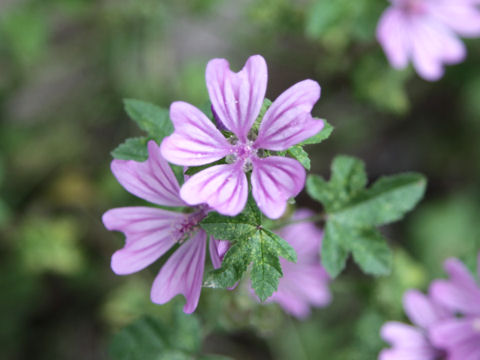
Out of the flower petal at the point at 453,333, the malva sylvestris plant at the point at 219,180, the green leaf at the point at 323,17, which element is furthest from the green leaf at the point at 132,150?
the flower petal at the point at 453,333

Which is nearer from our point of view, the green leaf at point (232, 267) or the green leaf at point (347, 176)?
the green leaf at point (232, 267)

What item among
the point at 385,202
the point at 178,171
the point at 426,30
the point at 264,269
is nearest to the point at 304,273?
the point at 385,202

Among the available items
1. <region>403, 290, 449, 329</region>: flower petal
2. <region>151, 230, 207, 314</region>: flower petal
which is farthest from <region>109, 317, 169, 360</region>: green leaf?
<region>403, 290, 449, 329</region>: flower petal

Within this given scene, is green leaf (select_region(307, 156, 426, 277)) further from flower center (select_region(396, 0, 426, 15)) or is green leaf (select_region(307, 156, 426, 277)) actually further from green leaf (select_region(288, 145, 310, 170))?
flower center (select_region(396, 0, 426, 15))

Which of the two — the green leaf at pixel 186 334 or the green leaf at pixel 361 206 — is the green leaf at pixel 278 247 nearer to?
the green leaf at pixel 361 206

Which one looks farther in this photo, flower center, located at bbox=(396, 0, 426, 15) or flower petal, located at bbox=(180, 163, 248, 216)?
flower center, located at bbox=(396, 0, 426, 15)

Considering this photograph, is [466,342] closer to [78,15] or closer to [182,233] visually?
[182,233]

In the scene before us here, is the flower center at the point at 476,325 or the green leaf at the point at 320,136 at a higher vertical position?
the green leaf at the point at 320,136
